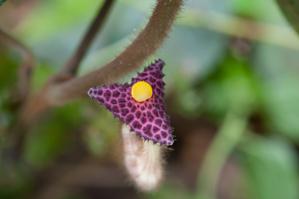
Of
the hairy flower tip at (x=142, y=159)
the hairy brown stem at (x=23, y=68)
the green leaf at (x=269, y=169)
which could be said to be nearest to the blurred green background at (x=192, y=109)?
the green leaf at (x=269, y=169)

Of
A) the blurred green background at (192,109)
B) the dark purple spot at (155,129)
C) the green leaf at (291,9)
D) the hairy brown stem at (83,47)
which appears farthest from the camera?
the blurred green background at (192,109)

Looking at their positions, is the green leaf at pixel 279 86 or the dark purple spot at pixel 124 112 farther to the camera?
the green leaf at pixel 279 86

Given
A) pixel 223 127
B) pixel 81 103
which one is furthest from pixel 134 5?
pixel 223 127

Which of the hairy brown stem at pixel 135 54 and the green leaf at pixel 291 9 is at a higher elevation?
the green leaf at pixel 291 9

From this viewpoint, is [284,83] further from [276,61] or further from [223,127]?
[223,127]

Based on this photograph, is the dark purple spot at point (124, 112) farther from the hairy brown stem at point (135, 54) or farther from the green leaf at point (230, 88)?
the green leaf at point (230, 88)

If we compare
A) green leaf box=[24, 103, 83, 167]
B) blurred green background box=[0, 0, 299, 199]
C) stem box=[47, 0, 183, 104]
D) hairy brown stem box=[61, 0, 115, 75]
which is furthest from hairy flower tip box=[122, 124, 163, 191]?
green leaf box=[24, 103, 83, 167]
